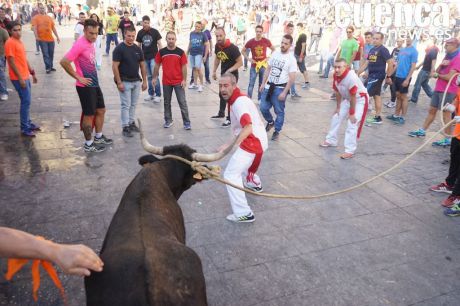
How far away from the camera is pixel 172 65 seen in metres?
8.19

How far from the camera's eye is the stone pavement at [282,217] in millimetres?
3879

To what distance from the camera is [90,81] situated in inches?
260

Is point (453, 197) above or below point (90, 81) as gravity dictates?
below

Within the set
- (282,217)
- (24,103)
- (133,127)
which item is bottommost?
(282,217)

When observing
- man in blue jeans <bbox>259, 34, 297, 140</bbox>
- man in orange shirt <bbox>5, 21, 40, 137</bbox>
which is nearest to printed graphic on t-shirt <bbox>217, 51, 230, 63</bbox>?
man in blue jeans <bbox>259, 34, 297, 140</bbox>

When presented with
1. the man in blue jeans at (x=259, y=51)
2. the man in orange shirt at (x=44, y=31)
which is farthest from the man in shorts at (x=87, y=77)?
the man in orange shirt at (x=44, y=31)

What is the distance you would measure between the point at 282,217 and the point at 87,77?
169 inches

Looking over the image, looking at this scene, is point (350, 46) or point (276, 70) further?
point (350, 46)

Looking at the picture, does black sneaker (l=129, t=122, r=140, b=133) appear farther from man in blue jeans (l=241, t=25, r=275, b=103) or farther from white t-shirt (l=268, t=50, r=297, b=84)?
man in blue jeans (l=241, t=25, r=275, b=103)

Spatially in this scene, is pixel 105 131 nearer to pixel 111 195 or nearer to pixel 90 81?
pixel 90 81

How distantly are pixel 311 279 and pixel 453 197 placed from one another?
10.2 feet

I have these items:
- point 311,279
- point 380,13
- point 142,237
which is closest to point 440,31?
point 380,13

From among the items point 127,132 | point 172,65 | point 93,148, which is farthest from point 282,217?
point 172,65

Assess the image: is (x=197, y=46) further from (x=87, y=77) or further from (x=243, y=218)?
(x=243, y=218)
